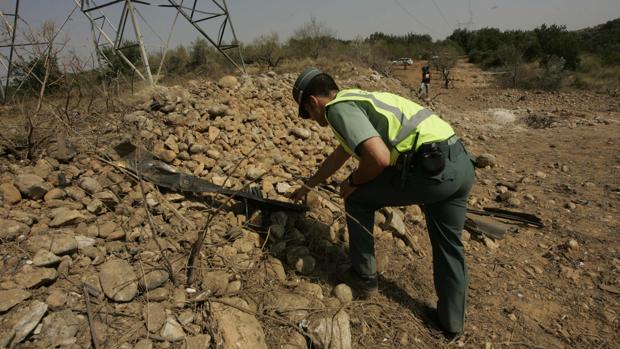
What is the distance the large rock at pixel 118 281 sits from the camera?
1.70 m

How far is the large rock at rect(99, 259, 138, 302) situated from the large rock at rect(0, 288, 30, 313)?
30 centimetres

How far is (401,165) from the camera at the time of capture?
1.80m

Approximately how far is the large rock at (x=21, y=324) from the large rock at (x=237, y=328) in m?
0.72

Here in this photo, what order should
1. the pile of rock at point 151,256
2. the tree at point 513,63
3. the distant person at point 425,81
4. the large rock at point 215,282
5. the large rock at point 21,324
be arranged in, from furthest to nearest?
the tree at point 513,63 < the distant person at point 425,81 < the large rock at point 215,282 < the pile of rock at point 151,256 < the large rock at point 21,324

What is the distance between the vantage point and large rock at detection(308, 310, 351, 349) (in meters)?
1.81

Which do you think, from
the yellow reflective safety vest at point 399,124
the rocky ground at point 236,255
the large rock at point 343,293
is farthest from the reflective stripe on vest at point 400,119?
the large rock at point 343,293

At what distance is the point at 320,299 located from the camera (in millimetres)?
2117

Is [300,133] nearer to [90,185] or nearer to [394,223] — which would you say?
[394,223]

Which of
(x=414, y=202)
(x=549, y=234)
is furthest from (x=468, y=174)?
(x=549, y=234)

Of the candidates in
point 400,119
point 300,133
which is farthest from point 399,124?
point 300,133

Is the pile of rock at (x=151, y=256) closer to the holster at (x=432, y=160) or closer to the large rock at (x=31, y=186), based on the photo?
the large rock at (x=31, y=186)

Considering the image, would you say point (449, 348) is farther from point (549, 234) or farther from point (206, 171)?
point (206, 171)

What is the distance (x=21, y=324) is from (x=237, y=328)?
2.87 feet

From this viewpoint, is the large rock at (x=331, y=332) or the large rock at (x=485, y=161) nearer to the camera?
the large rock at (x=331, y=332)
